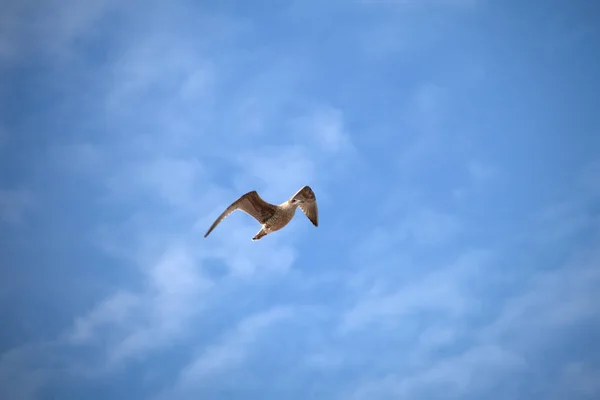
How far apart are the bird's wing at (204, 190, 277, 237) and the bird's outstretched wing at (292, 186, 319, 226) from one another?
1.52 metres

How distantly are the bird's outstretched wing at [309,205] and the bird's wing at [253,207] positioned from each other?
152 centimetres

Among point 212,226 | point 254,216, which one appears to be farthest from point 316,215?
point 212,226

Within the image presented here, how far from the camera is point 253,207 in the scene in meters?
22.3

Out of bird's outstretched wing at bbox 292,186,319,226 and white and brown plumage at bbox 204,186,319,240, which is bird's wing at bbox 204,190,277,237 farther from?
bird's outstretched wing at bbox 292,186,319,226

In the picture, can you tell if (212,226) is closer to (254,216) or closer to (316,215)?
(254,216)

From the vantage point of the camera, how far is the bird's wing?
21.5 metres

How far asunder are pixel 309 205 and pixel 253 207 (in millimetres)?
3205

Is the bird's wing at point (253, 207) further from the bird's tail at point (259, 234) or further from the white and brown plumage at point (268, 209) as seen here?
the bird's tail at point (259, 234)

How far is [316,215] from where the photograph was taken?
2467 cm

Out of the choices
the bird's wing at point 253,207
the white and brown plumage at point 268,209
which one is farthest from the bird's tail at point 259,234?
the bird's wing at point 253,207

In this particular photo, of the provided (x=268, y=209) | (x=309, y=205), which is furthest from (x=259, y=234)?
(x=309, y=205)

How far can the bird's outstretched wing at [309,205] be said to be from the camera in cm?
2305

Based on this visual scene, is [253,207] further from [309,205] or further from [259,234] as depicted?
[309,205]

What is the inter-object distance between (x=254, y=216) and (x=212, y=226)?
2689 millimetres
